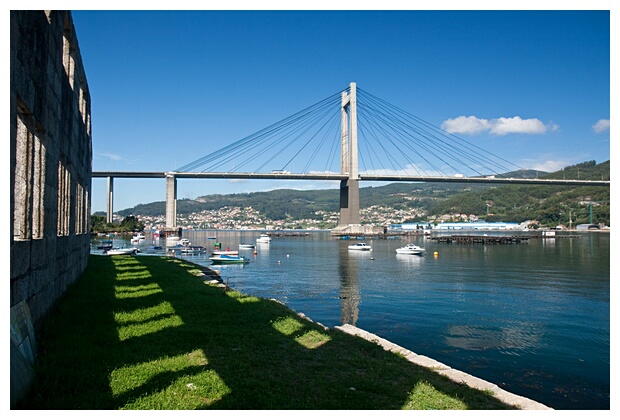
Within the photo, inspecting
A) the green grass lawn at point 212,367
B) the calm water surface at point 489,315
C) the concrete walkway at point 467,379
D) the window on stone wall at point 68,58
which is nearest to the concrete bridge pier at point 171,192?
the calm water surface at point 489,315

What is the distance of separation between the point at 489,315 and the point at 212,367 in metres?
14.0

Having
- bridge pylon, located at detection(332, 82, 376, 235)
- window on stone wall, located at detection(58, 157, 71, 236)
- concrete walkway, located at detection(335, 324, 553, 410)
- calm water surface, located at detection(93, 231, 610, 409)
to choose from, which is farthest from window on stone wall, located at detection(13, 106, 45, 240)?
bridge pylon, located at detection(332, 82, 376, 235)

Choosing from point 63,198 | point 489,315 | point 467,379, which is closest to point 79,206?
point 63,198

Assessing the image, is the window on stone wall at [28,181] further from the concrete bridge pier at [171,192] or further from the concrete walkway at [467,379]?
the concrete bridge pier at [171,192]

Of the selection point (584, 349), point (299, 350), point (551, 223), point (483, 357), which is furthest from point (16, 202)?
point (551, 223)

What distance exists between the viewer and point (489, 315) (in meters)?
17.9

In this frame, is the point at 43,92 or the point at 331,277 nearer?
the point at 43,92

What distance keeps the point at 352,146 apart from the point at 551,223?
4026 inches

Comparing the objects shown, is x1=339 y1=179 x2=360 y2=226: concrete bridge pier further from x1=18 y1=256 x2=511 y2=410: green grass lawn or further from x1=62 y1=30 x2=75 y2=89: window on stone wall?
x1=18 y1=256 x2=511 y2=410: green grass lawn

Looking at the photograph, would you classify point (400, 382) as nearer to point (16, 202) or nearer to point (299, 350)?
point (299, 350)

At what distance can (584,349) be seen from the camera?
13312mm

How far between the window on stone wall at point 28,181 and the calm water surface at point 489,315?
9355 millimetres

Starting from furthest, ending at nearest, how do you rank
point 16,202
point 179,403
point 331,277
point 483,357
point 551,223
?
point 551,223
point 331,277
point 483,357
point 16,202
point 179,403

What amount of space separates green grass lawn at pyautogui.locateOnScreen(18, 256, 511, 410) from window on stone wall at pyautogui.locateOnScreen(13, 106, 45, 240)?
1.90 m
